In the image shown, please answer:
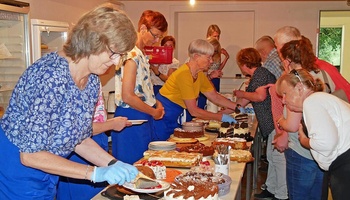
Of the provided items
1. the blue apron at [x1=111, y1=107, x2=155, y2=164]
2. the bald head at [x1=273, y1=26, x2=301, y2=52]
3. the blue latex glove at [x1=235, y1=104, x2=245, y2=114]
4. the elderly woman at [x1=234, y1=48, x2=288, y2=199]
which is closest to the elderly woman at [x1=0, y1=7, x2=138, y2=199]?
the blue apron at [x1=111, y1=107, x2=155, y2=164]

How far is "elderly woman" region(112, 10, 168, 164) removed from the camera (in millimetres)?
2998

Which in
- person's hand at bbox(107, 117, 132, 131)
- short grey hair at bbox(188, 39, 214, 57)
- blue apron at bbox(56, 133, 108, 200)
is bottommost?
blue apron at bbox(56, 133, 108, 200)

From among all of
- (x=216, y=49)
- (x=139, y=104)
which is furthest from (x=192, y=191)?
(x=216, y=49)

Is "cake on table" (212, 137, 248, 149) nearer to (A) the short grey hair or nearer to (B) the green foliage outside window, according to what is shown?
(A) the short grey hair

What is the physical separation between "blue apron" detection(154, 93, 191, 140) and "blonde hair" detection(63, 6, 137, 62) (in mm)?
1819

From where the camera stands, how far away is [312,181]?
8.64ft

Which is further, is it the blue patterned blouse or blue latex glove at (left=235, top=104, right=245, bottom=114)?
blue latex glove at (left=235, top=104, right=245, bottom=114)

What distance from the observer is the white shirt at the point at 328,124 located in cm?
211

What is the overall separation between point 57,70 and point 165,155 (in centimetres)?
96

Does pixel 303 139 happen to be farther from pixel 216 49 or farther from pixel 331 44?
pixel 331 44

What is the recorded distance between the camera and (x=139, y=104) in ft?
9.70

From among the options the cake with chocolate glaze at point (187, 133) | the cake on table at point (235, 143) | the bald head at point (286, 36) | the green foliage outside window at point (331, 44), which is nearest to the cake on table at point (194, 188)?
the cake on table at point (235, 143)

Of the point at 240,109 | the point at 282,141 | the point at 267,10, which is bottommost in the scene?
the point at 282,141

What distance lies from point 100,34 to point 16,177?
685 millimetres
